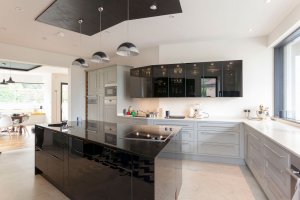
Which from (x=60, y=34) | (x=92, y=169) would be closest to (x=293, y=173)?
(x=92, y=169)

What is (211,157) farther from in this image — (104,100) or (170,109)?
(104,100)

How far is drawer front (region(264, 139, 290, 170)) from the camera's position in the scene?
174 cm

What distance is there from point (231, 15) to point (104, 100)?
391cm

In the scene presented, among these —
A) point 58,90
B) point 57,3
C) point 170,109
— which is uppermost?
point 57,3

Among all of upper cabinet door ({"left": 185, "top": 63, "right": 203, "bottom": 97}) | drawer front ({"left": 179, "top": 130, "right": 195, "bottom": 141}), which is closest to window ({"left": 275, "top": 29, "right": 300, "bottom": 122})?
upper cabinet door ({"left": 185, "top": 63, "right": 203, "bottom": 97})

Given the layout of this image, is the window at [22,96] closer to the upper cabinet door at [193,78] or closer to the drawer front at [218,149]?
the upper cabinet door at [193,78]

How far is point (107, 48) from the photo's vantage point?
5078mm

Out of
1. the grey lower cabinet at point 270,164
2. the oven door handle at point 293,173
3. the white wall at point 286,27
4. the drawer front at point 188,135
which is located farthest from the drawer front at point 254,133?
the white wall at point 286,27

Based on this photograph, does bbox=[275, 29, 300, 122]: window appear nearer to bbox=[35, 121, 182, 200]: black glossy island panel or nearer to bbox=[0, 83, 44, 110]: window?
bbox=[35, 121, 182, 200]: black glossy island panel

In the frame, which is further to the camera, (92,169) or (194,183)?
(194,183)

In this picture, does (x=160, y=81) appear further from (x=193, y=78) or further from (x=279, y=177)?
(x=279, y=177)

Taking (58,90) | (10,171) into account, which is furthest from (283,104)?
(58,90)

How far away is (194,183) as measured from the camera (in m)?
2.88

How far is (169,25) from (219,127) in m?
2.29
